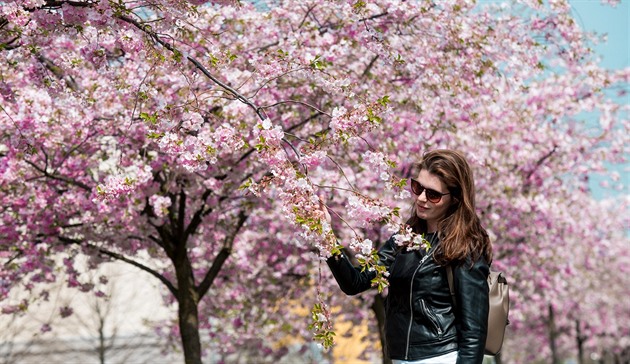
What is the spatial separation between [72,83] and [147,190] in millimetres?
1337

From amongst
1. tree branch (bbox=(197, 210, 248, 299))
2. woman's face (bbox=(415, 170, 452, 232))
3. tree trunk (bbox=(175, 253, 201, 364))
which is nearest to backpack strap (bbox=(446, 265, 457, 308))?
woman's face (bbox=(415, 170, 452, 232))

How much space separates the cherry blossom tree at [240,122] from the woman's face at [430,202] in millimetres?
147

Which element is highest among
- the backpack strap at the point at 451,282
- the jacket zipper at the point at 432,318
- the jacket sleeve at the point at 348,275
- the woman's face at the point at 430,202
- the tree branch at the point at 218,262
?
the tree branch at the point at 218,262

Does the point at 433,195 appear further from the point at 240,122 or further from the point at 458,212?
the point at 240,122

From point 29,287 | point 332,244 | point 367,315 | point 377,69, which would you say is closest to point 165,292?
point 367,315

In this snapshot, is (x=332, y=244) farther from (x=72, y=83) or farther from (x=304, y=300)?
(x=304, y=300)

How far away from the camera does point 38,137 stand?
817 cm

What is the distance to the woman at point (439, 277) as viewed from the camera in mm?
3611

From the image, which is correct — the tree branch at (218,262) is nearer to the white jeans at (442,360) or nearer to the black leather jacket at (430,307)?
the black leather jacket at (430,307)

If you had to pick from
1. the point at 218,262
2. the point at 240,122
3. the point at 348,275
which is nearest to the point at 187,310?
the point at 218,262

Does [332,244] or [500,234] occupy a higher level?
[500,234]

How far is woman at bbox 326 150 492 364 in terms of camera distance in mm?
3611

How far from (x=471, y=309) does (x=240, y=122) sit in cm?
497

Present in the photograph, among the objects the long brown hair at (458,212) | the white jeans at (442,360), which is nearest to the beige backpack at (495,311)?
the long brown hair at (458,212)
